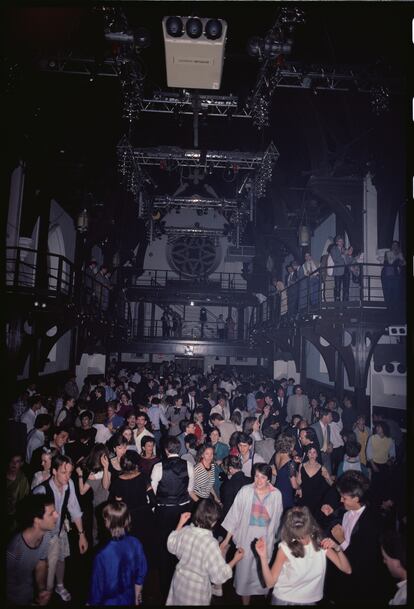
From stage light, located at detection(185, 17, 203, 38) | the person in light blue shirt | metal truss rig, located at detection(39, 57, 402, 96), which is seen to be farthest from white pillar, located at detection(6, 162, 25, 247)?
the person in light blue shirt

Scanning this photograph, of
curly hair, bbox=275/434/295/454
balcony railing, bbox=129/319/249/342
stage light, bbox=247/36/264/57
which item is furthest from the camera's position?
balcony railing, bbox=129/319/249/342

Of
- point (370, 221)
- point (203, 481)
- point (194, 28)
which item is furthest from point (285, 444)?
point (370, 221)

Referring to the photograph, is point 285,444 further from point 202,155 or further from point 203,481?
point 202,155

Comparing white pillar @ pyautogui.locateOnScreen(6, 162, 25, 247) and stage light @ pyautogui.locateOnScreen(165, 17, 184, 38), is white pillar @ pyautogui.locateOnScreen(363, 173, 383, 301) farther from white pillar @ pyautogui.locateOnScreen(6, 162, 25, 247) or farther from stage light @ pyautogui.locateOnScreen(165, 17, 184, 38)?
white pillar @ pyautogui.locateOnScreen(6, 162, 25, 247)

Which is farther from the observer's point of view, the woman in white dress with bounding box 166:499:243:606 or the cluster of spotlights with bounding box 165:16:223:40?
the cluster of spotlights with bounding box 165:16:223:40

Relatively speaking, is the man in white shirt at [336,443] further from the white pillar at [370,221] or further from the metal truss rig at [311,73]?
the metal truss rig at [311,73]

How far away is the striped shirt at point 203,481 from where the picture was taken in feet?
17.2

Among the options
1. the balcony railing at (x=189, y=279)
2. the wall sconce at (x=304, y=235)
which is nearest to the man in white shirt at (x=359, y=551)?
the wall sconce at (x=304, y=235)

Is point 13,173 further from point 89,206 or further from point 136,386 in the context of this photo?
point 136,386

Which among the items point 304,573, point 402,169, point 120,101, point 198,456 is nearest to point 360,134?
point 402,169

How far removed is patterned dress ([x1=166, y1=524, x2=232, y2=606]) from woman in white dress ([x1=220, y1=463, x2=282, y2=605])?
0.81 metres

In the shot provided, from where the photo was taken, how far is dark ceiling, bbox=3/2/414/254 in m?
8.18

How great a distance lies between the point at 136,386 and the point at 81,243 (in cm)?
606

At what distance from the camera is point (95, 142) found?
13094 mm
